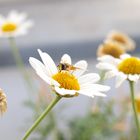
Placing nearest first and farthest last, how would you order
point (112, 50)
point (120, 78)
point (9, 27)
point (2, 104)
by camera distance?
point (2, 104), point (120, 78), point (112, 50), point (9, 27)

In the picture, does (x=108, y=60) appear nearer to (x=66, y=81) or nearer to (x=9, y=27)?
(x=66, y=81)

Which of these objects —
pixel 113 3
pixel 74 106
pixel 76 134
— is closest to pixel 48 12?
pixel 113 3

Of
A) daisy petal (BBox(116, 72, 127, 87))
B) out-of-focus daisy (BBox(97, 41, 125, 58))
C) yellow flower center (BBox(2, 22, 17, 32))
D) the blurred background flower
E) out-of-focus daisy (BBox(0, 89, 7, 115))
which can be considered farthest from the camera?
the blurred background flower

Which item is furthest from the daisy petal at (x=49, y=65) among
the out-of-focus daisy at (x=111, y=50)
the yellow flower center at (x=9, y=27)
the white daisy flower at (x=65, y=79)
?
the yellow flower center at (x=9, y=27)

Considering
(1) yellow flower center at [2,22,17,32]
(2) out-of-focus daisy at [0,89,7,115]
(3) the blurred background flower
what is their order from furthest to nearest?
1. (3) the blurred background flower
2. (1) yellow flower center at [2,22,17,32]
3. (2) out-of-focus daisy at [0,89,7,115]

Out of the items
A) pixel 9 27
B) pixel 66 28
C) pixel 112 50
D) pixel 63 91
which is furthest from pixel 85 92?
pixel 66 28

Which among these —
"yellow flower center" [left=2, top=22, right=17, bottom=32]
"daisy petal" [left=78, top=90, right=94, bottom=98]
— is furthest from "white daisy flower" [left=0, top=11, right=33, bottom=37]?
"daisy petal" [left=78, top=90, right=94, bottom=98]

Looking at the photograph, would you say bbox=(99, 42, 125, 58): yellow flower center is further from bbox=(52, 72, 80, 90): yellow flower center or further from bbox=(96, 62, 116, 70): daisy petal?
bbox=(52, 72, 80, 90): yellow flower center
